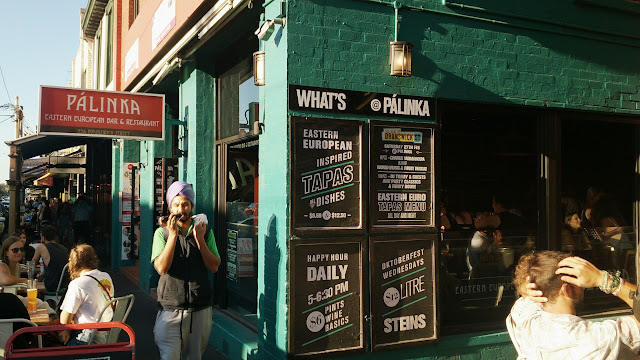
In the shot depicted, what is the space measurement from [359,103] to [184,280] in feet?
7.29

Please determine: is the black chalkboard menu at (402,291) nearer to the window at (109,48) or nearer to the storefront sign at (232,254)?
the storefront sign at (232,254)

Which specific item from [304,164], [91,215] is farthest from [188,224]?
[91,215]

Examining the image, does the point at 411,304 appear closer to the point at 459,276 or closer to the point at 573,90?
the point at 459,276

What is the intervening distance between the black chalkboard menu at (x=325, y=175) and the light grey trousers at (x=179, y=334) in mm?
1134

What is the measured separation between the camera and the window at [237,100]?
6969 mm

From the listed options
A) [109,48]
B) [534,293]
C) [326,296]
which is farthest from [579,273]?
[109,48]

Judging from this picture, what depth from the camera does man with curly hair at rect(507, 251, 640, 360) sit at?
2.62 m

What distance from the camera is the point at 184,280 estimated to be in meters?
4.45

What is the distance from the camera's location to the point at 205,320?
4.55m

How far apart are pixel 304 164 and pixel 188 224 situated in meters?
1.14

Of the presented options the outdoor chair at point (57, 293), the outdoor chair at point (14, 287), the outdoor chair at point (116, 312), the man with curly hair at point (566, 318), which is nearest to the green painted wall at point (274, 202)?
the outdoor chair at point (116, 312)

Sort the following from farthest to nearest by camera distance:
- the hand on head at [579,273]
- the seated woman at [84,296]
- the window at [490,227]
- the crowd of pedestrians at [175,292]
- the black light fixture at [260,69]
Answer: the window at [490,227], the black light fixture at [260,69], the seated woman at [84,296], the crowd of pedestrians at [175,292], the hand on head at [579,273]

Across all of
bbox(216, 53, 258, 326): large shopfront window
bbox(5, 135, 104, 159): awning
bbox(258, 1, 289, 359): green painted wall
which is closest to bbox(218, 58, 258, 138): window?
bbox(216, 53, 258, 326): large shopfront window

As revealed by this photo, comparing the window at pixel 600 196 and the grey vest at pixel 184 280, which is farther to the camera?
the window at pixel 600 196
